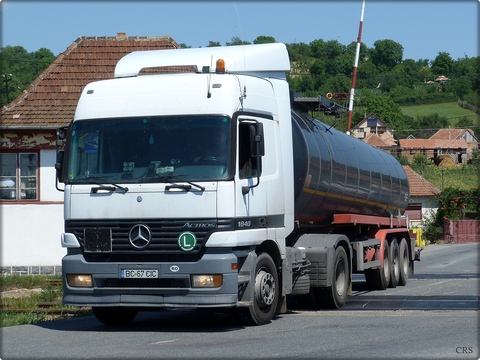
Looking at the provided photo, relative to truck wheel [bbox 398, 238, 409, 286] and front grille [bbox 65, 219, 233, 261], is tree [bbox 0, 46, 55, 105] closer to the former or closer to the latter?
truck wheel [bbox 398, 238, 409, 286]

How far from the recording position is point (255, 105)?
1265cm

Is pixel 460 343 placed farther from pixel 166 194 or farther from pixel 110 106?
pixel 110 106

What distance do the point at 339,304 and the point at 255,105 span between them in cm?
442

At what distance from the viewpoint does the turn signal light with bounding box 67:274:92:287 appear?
12.1 metres

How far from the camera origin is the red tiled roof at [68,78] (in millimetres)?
25484

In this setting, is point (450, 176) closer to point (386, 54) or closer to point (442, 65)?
point (386, 54)

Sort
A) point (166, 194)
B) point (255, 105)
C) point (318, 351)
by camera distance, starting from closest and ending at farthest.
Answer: point (318, 351) → point (166, 194) → point (255, 105)

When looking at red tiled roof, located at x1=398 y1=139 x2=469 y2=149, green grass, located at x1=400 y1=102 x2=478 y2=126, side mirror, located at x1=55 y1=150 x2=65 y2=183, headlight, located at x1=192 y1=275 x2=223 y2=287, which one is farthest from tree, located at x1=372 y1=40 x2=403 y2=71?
headlight, located at x1=192 y1=275 x2=223 y2=287

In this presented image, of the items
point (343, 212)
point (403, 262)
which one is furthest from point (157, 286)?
point (403, 262)

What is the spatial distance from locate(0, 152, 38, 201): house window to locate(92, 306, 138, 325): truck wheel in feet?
40.6

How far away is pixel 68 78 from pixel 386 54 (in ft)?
243

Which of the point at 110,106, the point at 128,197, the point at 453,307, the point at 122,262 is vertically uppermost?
the point at 110,106

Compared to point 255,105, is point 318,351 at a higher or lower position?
lower

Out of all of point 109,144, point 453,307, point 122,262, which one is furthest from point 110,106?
point 453,307
